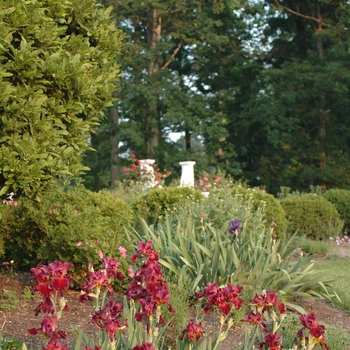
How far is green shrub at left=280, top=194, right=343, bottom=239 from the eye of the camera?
42.7 feet

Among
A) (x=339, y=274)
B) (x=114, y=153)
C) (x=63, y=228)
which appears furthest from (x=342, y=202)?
(x=114, y=153)

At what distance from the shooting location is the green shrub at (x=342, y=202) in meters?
14.9

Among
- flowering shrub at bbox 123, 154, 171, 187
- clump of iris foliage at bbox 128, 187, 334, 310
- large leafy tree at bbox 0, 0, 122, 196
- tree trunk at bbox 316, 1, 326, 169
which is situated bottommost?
clump of iris foliage at bbox 128, 187, 334, 310

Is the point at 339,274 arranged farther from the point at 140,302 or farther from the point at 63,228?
the point at 140,302

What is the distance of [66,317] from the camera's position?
5.14 meters

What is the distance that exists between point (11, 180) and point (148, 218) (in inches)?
212

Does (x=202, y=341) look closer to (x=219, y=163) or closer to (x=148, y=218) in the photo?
(x=148, y=218)

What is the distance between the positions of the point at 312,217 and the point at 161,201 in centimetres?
427

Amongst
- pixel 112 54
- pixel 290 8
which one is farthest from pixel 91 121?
pixel 290 8

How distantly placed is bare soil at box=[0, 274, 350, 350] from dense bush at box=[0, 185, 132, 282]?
15.2 inches

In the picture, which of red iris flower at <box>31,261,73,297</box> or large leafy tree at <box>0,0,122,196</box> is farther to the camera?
large leafy tree at <box>0,0,122,196</box>

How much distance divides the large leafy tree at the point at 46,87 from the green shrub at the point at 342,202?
1017 cm

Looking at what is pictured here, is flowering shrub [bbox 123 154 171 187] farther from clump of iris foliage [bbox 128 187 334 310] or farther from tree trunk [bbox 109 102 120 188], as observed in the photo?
clump of iris foliage [bbox 128 187 334 310]

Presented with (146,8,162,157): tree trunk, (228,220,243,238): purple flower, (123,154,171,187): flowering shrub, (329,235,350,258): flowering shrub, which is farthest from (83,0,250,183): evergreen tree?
(228,220,243,238): purple flower
